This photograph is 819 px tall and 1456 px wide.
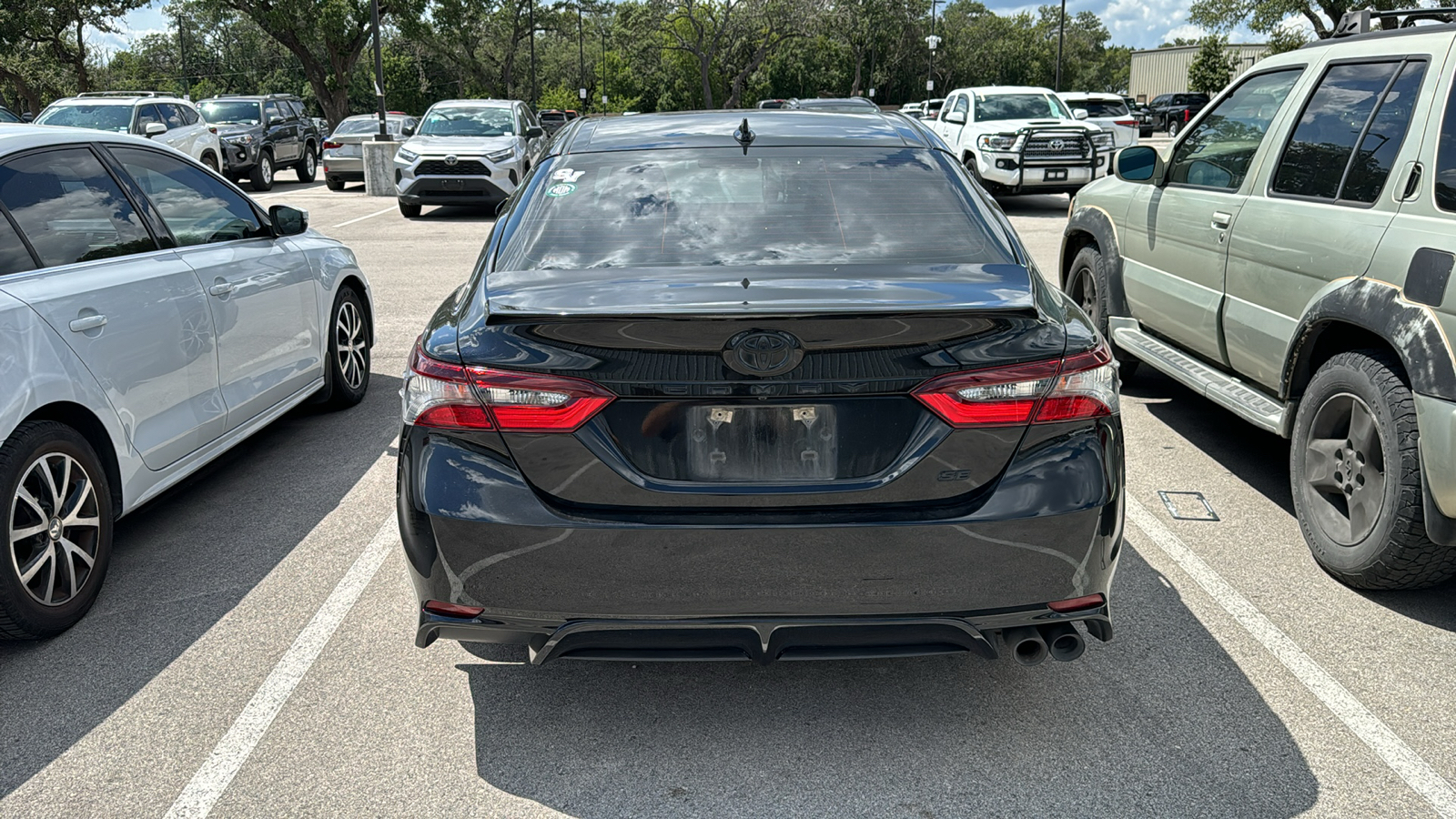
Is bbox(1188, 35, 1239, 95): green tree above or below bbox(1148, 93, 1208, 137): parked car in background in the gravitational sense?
above

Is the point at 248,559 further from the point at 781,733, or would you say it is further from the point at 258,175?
the point at 258,175

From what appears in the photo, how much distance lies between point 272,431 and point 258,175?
1902 cm

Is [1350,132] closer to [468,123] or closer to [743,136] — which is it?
[743,136]

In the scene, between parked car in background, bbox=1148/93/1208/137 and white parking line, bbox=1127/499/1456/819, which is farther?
parked car in background, bbox=1148/93/1208/137

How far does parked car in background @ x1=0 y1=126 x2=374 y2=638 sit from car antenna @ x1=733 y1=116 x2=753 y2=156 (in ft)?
7.97

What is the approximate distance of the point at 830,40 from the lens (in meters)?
92.9

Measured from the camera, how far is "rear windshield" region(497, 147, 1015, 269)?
10.8ft

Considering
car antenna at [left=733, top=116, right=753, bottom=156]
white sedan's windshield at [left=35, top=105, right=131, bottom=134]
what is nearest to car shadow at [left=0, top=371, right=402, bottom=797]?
car antenna at [left=733, top=116, right=753, bottom=156]

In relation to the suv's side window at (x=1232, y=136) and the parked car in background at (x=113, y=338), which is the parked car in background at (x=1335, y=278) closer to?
the suv's side window at (x=1232, y=136)

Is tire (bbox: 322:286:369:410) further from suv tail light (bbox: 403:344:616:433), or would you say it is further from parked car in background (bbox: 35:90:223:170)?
parked car in background (bbox: 35:90:223:170)

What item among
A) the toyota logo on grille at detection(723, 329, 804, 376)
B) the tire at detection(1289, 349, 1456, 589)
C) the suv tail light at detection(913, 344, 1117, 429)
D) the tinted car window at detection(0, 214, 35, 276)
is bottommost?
the tire at detection(1289, 349, 1456, 589)

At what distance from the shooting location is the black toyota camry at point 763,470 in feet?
9.12

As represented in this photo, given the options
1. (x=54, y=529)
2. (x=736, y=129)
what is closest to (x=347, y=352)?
(x=54, y=529)

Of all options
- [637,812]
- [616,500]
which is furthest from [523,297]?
[637,812]
